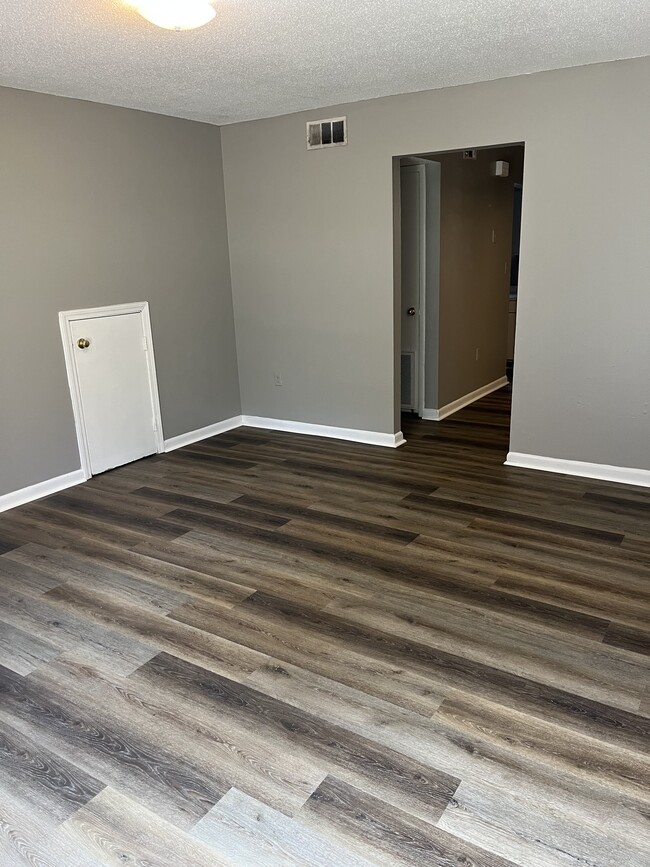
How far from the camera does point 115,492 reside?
14.2 feet

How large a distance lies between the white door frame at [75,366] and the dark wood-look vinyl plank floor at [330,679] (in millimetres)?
550

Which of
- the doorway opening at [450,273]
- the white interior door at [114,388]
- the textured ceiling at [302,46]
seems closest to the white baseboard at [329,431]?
the doorway opening at [450,273]

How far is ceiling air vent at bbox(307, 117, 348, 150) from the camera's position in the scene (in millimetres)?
4691

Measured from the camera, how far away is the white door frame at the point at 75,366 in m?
4.31

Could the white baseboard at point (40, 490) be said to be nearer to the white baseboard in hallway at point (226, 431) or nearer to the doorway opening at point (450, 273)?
the white baseboard in hallway at point (226, 431)

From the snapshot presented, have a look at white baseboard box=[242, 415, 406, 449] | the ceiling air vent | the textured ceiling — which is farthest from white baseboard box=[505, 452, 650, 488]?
the ceiling air vent

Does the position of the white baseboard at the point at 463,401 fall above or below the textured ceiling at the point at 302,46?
below

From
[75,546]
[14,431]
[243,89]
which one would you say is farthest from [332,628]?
[243,89]

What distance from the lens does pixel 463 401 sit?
634 centimetres

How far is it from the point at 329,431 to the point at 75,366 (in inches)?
82.3

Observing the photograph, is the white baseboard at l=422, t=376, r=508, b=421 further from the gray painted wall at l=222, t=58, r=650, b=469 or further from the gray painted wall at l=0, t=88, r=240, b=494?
the gray painted wall at l=0, t=88, r=240, b=494

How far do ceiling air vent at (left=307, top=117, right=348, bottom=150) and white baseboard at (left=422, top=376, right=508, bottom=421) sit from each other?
244 centimetres

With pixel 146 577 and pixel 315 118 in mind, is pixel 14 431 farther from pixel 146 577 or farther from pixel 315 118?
pixel 315 118

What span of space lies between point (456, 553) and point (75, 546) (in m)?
2.07
